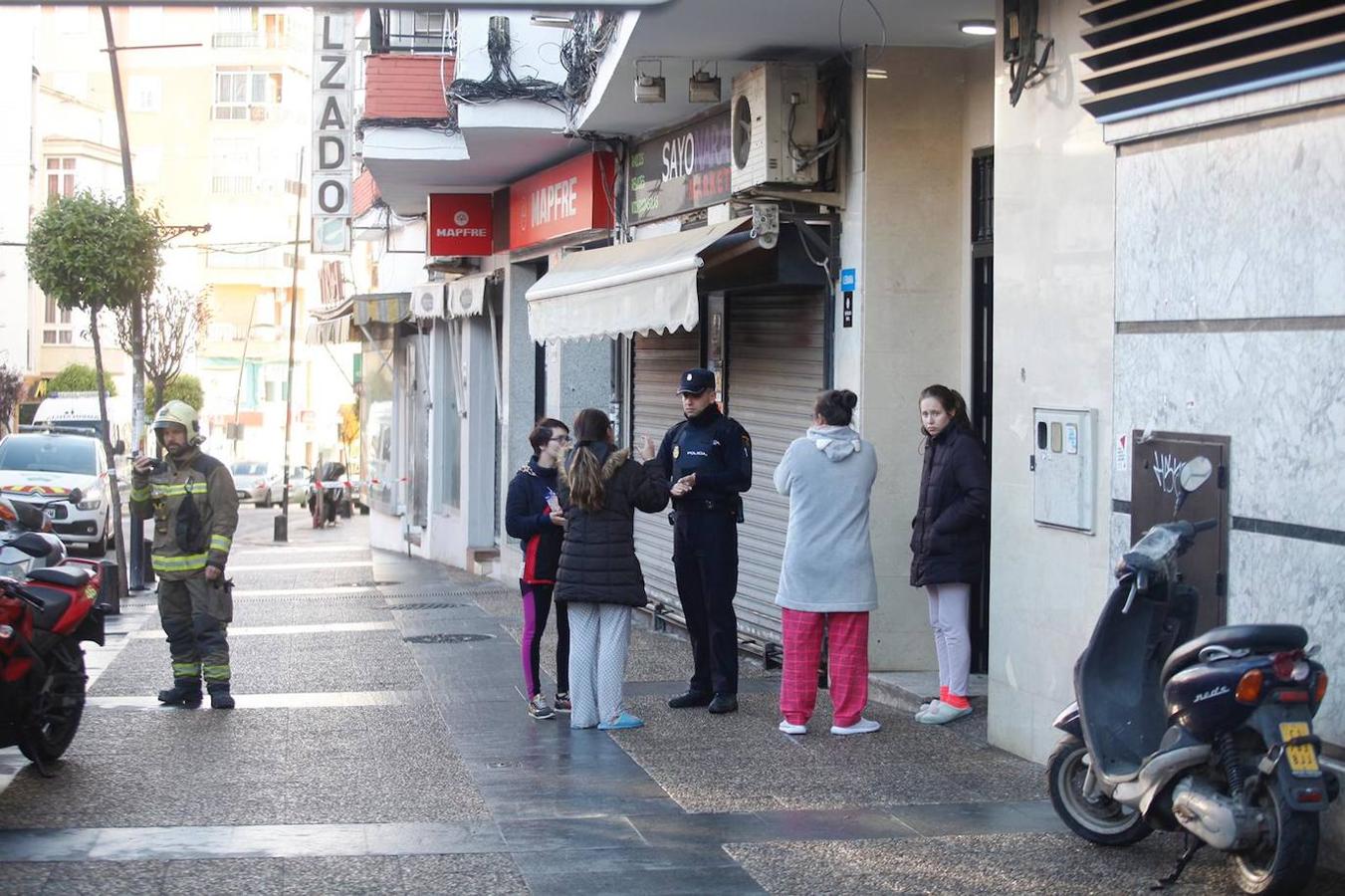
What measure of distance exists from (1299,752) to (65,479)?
2260cm

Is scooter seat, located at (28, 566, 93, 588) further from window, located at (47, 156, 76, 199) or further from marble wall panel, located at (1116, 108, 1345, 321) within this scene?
window, located at (47, 156, 76, 199)

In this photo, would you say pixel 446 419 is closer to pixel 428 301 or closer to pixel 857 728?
pixel 428 301

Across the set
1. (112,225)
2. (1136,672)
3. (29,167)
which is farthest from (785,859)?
(29,167)

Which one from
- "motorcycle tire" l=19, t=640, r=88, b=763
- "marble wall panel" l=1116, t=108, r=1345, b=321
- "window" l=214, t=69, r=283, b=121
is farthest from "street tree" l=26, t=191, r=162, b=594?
"window" l=214, t=69, r=283, b=121

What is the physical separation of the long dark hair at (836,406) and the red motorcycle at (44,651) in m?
3.79

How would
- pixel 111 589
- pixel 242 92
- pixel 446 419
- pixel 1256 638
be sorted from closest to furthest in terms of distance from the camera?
pixel 1256 638
pixel 111 589
pixel 446 419
pixel 242 92

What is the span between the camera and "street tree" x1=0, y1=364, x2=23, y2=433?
169ft

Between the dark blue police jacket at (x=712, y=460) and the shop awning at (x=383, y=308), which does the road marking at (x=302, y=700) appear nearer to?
the dark blue police jacket at (x=712, y=460)

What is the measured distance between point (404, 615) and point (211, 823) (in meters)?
8.50

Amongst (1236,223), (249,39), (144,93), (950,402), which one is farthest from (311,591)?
(144,93)

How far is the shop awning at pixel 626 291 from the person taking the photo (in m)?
10.8

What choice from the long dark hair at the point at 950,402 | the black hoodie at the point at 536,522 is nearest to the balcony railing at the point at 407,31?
the black hoodie at the point at 536,522

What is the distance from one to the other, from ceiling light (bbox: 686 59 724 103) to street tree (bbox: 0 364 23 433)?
143 feet

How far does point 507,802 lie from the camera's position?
24.8 ft
